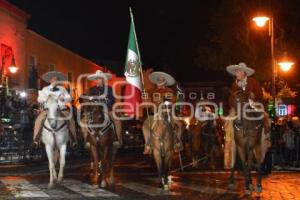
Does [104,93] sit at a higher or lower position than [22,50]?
lower

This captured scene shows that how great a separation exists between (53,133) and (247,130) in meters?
4.69

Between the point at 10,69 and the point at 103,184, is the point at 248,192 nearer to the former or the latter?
the point at 103,184

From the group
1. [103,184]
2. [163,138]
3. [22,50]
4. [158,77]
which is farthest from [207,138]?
[22,50]

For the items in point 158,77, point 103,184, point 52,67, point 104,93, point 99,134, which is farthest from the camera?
point 52,67

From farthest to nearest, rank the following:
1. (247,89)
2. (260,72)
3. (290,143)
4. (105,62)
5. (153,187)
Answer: (105,62) → (260,72) → (290,143) → (153,187) → (247,89)

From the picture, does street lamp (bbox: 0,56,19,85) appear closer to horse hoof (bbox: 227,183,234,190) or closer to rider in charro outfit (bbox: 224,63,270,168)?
horse hoof (bbox: 227,183,234,190)

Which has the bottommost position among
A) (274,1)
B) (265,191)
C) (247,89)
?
(265,191)

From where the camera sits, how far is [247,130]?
14.1 m

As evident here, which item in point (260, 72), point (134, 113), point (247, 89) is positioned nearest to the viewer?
point (247, 89)

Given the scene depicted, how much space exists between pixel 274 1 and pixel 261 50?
332 centimetres

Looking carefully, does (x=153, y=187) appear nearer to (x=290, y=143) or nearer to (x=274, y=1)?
(x=290, y=143)

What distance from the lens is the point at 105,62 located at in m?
65.1

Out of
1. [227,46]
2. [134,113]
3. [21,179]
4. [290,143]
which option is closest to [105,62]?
[134,113]

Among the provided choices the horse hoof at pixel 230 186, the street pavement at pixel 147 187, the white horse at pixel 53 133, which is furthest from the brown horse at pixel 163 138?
the white horse at pixel 53 133
